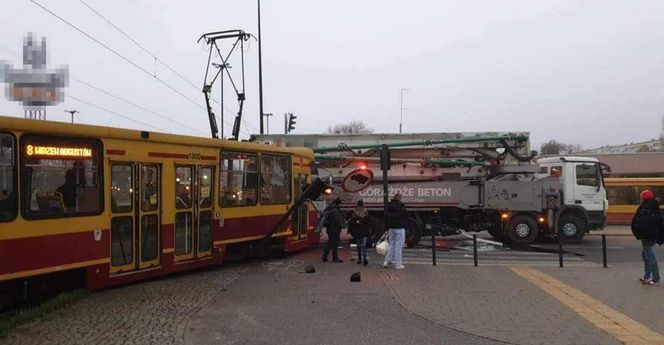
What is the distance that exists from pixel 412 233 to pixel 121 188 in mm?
9525

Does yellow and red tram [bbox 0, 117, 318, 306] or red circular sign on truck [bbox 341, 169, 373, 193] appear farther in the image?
red circular sign on truck [bbox 341, 169, 373, 193]

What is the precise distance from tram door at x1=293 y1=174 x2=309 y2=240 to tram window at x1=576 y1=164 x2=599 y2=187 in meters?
9.46

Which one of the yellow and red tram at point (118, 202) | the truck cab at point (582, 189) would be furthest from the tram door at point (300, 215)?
the truck cab at point (582, 189)

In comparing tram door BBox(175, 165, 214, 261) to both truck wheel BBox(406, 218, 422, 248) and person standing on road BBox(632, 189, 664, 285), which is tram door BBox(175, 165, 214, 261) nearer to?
truck wheel BBox(406, 218, 422, 248)

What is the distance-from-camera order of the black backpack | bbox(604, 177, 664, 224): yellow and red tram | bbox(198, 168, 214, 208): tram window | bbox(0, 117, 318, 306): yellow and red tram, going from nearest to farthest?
1. bbox(0, 117, 318, 306): yellow and red tram
2. the black backpack
3. bbox(198, 168, 214, 208): tram window
4. bbox(604, 177, 664, 224): yellow and red tram

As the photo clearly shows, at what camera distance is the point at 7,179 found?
25.3ft

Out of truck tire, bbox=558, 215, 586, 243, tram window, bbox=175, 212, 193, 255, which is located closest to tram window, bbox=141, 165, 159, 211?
tram window, bbox=175, 212, 193, 255

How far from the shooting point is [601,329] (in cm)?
719

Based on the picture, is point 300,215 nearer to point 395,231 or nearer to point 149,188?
point 395,231

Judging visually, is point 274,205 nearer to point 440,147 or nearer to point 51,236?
point 51,236

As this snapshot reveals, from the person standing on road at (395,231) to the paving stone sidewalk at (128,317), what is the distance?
3540 mm

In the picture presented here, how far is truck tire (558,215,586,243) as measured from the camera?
59.1 feet

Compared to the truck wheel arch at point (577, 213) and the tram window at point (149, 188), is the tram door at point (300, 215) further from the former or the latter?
the truck wheel arch at point (577, 213)

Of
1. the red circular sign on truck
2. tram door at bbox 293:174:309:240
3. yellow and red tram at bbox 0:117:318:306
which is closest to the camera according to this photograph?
yellow and red tram at bbox 0:117:318:306
